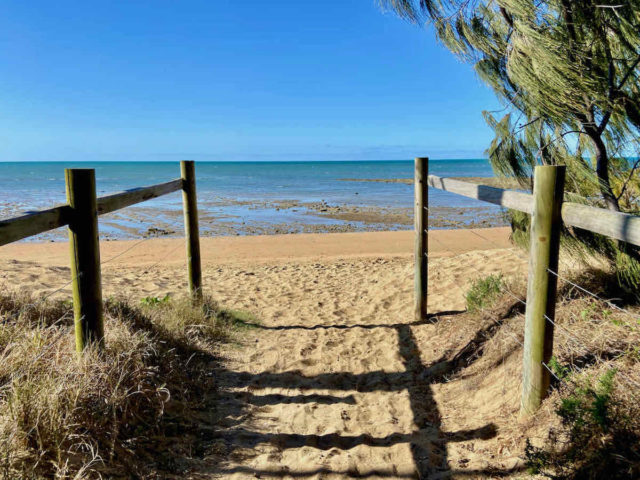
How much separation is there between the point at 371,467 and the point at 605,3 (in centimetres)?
342

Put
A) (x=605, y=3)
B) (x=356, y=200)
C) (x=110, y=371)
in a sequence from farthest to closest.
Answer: (x=356, y=200)
(x=605, y=3)
(x=110, y=371)

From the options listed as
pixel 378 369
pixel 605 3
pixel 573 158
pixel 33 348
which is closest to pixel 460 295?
pixel 378 369

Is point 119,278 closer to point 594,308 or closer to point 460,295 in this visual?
point 460,295

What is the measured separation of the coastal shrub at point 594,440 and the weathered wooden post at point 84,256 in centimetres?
274

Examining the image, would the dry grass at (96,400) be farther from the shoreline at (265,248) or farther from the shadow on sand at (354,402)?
the shoreline at (265,248)

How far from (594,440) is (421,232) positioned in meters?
3.43

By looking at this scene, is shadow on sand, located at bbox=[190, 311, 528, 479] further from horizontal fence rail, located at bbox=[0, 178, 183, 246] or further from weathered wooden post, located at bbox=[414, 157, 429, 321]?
horizontal fence rail, located at bbox=[0, 178, 183, 246]

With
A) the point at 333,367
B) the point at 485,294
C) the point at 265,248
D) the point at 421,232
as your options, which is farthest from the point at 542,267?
the point at 265,248

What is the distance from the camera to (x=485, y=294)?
5297 millimetres

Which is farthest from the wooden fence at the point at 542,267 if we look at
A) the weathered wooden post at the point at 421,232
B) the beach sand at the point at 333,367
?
the weathered wooden post at the point at 421,232

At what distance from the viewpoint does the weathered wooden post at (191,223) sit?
18.7ft

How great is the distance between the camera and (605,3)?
3.36 metres

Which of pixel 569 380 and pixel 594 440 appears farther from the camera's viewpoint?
pixel 569 380

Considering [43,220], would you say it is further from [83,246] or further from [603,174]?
[603,174]
